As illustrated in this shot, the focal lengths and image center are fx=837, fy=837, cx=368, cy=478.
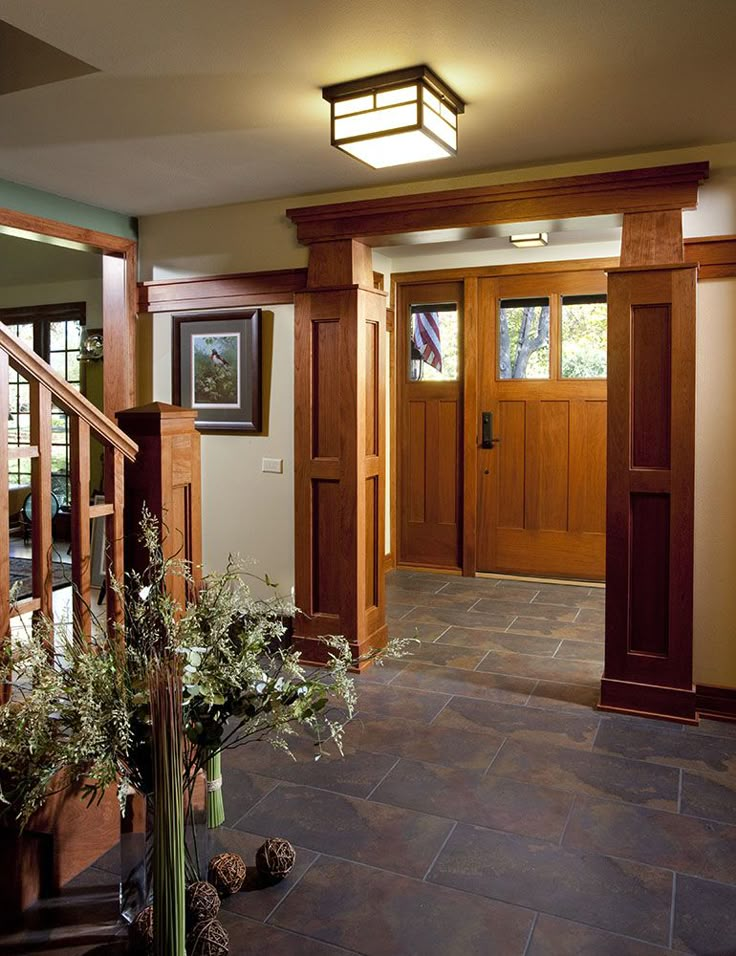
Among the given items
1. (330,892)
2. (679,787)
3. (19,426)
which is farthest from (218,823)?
(19,426)

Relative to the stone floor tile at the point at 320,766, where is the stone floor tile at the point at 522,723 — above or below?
above

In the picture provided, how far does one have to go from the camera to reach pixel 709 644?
3809mm

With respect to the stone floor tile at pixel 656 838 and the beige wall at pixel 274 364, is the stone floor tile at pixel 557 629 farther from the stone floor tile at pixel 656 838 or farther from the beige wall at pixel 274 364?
the stone floor tile at pixel 656 838

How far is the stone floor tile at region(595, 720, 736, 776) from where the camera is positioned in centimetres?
333

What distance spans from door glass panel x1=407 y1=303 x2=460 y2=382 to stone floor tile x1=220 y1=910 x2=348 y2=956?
195 inches

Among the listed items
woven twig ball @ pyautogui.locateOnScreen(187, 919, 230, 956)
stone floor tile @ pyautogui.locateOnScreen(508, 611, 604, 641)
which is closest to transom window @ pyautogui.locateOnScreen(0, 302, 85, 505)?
stone floor tile @ pyautogui.locateOnScreen(508, 611, 604, 641)

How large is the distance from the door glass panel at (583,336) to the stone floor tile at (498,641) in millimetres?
2228

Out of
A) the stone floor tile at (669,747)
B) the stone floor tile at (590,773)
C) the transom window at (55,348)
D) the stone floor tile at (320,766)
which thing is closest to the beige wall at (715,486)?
the stone floor tile at (669,747)

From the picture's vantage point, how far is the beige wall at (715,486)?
370 centimetres

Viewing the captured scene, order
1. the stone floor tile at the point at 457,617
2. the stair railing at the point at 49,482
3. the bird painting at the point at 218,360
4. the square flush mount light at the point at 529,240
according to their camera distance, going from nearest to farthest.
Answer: the stair railing at the point at 49,482
the bird painting at the point at 218,360
the stone floor tile at the point at 457,617
the square flush mount light at the point at 529,240

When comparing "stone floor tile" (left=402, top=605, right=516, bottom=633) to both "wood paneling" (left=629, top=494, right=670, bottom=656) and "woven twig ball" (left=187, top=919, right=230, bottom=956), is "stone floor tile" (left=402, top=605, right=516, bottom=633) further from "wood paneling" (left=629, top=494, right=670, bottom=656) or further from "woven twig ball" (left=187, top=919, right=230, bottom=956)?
"woven twig ball" (left=187, top=919, right=230, bottom=956)

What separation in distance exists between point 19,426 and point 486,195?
6.62m

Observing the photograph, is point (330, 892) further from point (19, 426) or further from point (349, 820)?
point (19, 426)

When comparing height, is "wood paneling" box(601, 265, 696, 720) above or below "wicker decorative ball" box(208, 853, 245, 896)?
above
